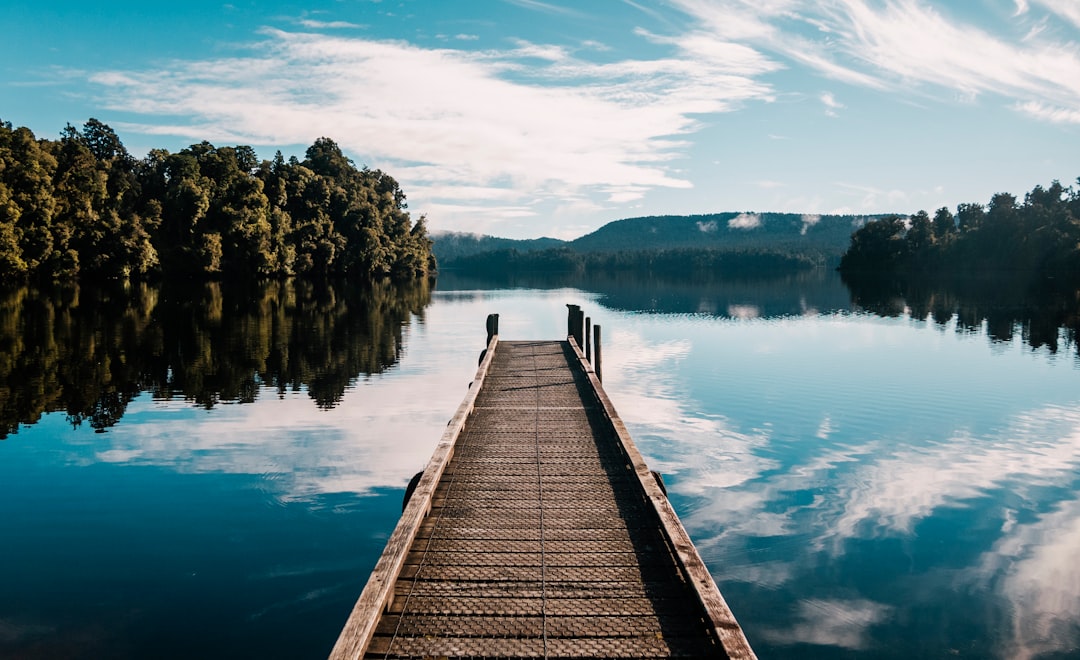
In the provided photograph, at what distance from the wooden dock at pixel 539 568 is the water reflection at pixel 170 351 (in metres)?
10.5

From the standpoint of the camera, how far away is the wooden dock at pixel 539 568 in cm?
633

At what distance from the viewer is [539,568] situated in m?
7.76

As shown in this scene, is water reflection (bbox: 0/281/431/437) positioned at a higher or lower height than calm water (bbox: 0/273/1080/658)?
higher

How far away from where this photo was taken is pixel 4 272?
2345 inches

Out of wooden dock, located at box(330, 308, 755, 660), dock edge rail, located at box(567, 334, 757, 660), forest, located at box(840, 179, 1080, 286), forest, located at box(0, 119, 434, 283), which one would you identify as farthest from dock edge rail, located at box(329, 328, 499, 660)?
forest, located at box(840, 179, 1080, 286)

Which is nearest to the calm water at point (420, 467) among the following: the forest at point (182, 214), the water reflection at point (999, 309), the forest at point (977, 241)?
the water reflection at point (999, 309)

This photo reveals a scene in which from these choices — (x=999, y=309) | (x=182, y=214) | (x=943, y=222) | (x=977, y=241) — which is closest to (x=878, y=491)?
(x=999, y=309)

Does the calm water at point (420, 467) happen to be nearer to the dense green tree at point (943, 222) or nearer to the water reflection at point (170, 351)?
the water reflection at point (170, 351)

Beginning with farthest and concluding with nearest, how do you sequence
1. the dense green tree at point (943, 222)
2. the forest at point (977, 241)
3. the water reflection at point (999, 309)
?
the dense green tree at point (943, 222) < the forest at point (977, 241) < the water reflection at point (999, 309)

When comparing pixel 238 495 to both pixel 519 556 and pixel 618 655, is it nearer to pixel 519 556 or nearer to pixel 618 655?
pixel 519 556

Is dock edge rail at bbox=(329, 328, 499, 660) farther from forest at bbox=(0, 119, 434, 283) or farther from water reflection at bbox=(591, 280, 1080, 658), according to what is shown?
forest at bbox=(0, 119, 434, 283)

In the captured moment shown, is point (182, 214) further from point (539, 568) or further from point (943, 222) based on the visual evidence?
point (943, 222)

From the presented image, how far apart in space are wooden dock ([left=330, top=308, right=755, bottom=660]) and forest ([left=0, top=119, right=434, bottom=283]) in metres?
60.2

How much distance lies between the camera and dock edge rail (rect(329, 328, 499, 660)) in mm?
5875
